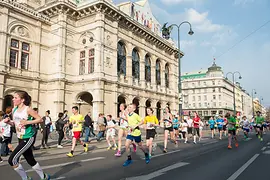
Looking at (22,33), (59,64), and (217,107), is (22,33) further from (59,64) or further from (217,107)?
(217,107)

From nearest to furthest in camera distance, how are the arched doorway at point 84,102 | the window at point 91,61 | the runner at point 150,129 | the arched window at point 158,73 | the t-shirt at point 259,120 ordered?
1. the runner at point 150,129
2. the t-shirt at point 259,120
3. the window at point 91,61
4. the arched doorway at point 84,102
5. the arched window at point 158,73

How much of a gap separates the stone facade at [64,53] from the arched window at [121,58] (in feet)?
3.06

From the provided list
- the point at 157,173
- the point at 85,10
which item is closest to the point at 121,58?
the point at 85,10

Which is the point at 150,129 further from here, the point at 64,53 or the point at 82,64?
the point at 82,64

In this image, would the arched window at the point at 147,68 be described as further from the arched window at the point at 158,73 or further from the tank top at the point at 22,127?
the tank top at the point at 22,127

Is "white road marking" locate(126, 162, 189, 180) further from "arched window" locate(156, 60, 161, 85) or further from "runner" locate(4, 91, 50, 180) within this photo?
"arched window" locate(156, 60, 161, 85)

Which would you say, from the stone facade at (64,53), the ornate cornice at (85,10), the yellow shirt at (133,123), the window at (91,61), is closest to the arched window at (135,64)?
the stone facade at (64,53)

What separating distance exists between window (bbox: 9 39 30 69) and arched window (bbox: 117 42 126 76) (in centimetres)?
1101

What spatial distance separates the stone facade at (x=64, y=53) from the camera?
23062 mm

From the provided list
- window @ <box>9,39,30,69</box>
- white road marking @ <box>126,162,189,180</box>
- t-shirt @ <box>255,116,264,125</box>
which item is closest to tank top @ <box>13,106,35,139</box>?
white road marking @ <box>126,162,189,180</box>

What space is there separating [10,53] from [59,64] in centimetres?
500

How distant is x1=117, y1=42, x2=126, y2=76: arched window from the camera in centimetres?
2950

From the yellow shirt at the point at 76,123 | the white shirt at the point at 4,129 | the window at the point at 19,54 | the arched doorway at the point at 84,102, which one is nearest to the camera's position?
the white shirt at the point at 4,129

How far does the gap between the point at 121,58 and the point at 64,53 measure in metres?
7.75
